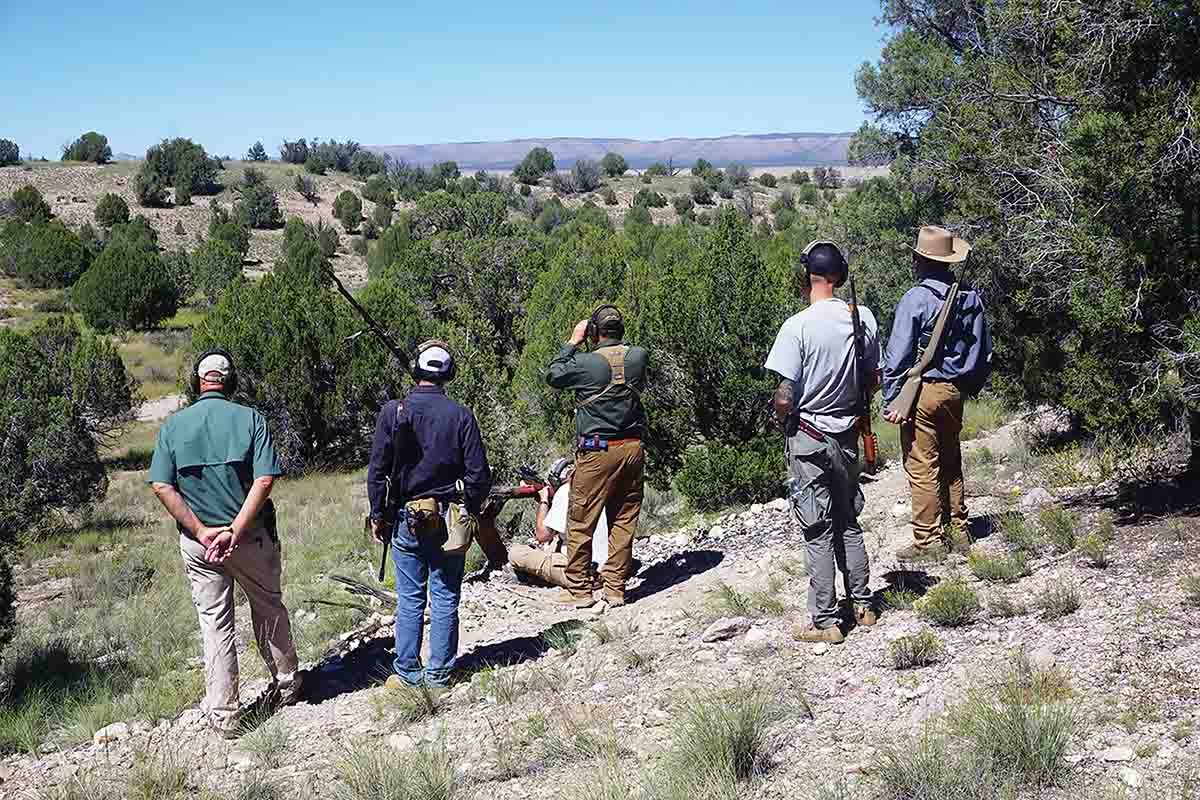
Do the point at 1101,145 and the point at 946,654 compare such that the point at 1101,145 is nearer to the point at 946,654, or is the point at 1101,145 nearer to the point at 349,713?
the point at 946,654

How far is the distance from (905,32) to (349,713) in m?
14.8

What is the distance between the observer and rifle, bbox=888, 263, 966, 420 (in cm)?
613

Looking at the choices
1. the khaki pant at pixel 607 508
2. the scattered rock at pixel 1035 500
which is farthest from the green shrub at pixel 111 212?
the scattered rock at pixel 1035 500

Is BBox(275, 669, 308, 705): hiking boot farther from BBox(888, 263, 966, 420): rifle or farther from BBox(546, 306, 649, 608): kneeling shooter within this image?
BBox(888, 263, 966, 420): rifle

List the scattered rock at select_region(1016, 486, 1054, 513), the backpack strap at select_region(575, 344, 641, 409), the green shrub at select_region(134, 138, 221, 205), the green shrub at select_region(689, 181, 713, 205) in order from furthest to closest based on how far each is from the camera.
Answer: the green shrub at select_region(689, 181, 713, 205) → the green shrub at select_region(134, 138, 221, 205) → the scattered rock at select_region(1016, 486, 1054, 513) → the backpack strap at select_region(575, 344, 641, 409)

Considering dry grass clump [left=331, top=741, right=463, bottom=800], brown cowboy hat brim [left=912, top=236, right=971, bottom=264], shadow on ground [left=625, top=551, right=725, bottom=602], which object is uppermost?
brown cowboy hat brim [left=912, top=236, right=971, bottom=264]

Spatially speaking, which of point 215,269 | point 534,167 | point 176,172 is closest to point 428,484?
point 215,269

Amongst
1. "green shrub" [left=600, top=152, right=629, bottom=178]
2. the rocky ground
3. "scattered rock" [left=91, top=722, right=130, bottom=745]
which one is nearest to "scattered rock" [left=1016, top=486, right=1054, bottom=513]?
the rocky ground

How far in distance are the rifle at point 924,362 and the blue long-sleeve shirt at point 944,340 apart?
49 millimetres

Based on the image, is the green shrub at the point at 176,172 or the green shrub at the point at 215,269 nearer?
the green shrub at the point at 215,269

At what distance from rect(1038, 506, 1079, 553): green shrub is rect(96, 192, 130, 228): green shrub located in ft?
Answer: 184

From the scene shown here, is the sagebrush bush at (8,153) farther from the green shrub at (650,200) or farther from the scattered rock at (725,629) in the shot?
the scattered rock at (725,629)

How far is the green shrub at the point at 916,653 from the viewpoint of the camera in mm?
5012

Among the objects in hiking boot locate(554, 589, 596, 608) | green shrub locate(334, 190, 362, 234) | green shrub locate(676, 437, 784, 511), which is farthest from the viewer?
green shrub locate(334, 190, 362, 234)
